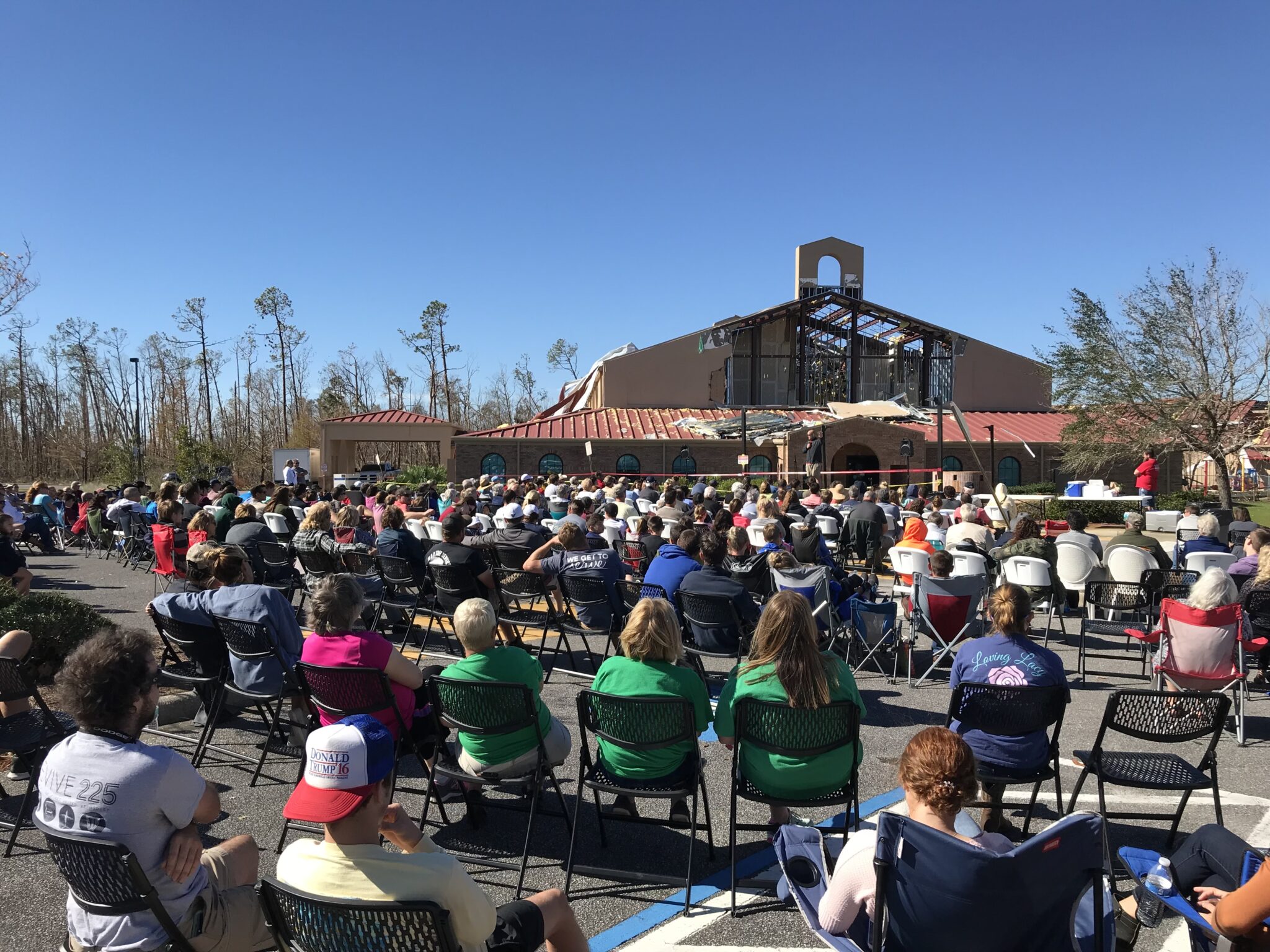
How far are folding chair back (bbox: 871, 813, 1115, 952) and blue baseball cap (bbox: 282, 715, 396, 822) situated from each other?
1459 mm

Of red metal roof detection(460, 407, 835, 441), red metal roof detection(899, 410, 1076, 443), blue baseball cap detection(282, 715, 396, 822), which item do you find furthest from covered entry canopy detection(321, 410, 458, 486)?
blue baseball cap detection(282, 715, 396, 822)

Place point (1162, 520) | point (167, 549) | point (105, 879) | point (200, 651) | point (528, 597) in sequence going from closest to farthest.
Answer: point (105, 879) → point (200, 651) → point (528, 597) → point (167, 549) → point (1162, 520)

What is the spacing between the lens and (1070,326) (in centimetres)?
2728

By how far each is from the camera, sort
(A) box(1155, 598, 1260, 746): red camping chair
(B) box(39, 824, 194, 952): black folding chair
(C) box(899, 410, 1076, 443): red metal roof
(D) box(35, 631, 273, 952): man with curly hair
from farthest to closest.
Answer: (C) box(899, 410, 1076, 443): red metal roof
(A) box(1155, 598, 1260, 746): red camping chair
(D) box(35, 631, 273, 952): man with curly hair
(B) box(39, 824, 194, 952): black folding chair

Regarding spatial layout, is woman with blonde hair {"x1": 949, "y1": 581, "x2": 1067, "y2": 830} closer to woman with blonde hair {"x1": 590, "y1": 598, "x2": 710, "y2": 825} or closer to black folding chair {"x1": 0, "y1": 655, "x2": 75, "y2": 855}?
woman with blonde hair {"x1": 590, "y1": 598, "x2": 710, "y2": 825}

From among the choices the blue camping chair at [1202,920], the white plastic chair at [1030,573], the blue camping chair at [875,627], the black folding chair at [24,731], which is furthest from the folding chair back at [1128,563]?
the black folding chair at [24,731]

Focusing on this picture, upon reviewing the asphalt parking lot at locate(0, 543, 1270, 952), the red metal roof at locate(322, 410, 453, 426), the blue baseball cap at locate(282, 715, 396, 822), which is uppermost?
the red metal roof at locate(322, 410, 453, 426)

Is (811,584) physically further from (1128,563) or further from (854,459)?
(854,459)

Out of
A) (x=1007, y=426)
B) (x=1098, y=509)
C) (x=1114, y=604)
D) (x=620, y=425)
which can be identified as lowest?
(x=1098, y=509)

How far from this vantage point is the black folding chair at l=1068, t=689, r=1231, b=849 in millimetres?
4320

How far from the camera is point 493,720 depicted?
14.2 ft

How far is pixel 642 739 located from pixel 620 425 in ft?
102

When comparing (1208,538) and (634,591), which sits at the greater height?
(1208,538)

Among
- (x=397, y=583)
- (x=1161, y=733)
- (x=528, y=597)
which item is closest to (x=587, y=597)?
(x=528, y=597)
